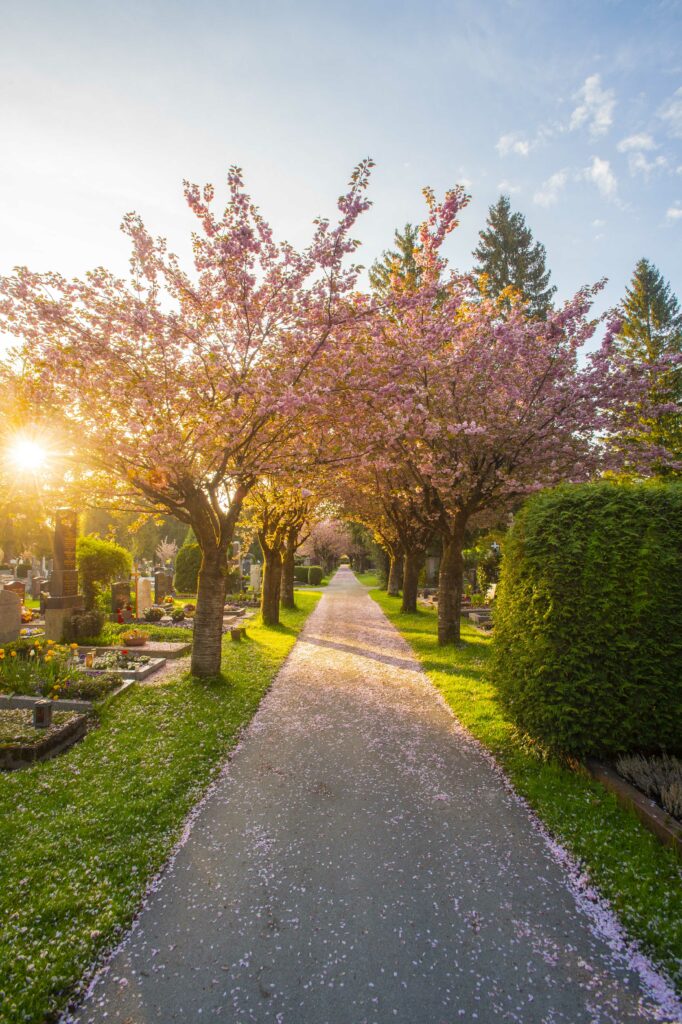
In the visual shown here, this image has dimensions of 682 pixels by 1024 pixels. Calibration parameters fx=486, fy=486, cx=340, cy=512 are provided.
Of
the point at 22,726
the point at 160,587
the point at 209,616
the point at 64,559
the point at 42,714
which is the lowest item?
the point at 22,726

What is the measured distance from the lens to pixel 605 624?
5.57 metres

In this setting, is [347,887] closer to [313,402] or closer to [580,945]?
[580,945]

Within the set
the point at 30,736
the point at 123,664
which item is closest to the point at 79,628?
the point at 123,664

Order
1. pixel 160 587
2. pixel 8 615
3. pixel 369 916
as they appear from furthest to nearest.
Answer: pixel 160 587 → pixel 8 615 → pixel 369 916

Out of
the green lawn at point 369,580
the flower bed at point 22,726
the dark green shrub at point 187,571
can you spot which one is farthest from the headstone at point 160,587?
the green lawn at point 369,580

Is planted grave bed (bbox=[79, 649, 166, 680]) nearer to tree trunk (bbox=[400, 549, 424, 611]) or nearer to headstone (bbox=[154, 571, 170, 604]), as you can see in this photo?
tree trunk (bbox=[400, 549, 424, 611])

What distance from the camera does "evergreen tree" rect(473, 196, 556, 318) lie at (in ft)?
122

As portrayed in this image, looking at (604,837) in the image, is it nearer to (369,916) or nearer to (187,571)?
(369,916)

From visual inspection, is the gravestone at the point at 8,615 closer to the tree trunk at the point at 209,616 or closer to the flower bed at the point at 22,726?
the flower bed at the point at 22,726

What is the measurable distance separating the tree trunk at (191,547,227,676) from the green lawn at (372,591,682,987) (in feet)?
16.3

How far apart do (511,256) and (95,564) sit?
3720cm

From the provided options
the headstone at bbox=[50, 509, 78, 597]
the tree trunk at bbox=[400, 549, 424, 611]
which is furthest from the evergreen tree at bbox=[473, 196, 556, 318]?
the headstone at bbox=[50, 509, 78, 597]

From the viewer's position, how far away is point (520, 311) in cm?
1228

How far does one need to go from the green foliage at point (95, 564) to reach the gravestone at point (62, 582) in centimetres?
258
